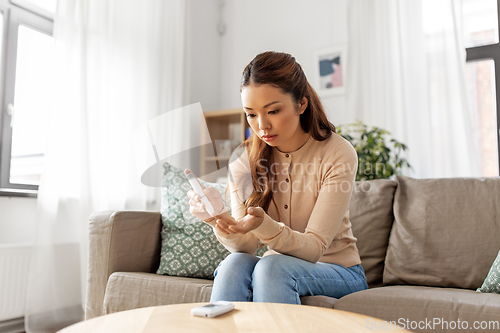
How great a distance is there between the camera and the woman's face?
1.10 meters

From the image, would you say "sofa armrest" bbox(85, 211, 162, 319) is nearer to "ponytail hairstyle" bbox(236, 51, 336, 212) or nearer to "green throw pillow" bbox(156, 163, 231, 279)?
"green throw pillow" bbox(156, 163, 231, 279)

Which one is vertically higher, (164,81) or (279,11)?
(279,11)

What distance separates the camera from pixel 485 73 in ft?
8.72

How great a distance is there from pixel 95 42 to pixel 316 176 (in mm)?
1719

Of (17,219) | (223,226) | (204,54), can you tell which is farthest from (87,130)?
(223,226)

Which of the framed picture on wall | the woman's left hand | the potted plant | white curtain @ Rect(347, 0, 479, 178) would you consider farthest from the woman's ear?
the framed picture on wall

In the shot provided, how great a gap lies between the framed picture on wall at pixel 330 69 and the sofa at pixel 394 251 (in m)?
1.45

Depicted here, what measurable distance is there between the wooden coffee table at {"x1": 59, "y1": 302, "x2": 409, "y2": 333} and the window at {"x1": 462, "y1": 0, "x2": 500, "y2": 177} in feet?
7.55

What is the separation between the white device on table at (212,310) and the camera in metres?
0.68

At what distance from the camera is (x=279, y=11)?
3.29 meters

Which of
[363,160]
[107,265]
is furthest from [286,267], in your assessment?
[363,160]

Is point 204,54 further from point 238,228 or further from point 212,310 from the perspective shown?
point 212,310

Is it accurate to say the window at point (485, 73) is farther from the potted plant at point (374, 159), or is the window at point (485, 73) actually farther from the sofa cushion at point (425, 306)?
the sofa cushion at point (425, 306)

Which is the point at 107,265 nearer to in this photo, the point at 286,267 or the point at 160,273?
the point at 160,273
